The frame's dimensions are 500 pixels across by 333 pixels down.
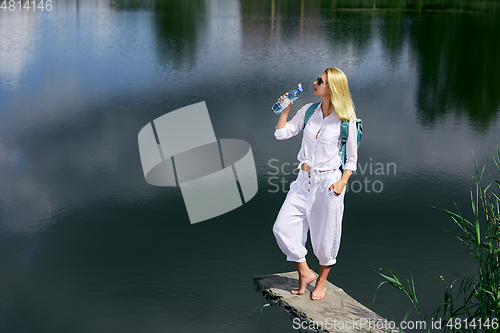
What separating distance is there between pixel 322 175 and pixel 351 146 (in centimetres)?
27

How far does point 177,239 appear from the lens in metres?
5.37

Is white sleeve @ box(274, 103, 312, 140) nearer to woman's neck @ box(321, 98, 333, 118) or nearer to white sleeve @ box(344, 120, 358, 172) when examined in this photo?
woman's neck @ box(321, 98, 333, 118)

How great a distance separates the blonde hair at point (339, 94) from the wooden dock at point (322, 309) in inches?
51.5

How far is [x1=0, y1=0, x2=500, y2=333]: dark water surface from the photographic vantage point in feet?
14.6

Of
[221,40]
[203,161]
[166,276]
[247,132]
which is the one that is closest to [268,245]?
[166,276]

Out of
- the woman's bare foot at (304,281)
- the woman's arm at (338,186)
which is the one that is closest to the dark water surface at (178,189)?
the woman's bare foot at (304,281)

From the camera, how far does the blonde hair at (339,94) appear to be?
3799mm

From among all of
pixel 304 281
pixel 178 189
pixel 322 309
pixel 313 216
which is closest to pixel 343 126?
pixel 313 216

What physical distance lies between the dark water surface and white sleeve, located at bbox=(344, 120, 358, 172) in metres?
1.19

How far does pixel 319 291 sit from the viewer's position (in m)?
4.12

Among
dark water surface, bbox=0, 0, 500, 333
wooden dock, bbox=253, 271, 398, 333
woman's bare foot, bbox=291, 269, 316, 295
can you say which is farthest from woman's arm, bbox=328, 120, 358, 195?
dark water surface, bbox=0, 0, 500, 333

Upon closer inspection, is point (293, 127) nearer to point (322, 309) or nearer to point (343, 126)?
point (343, 126)

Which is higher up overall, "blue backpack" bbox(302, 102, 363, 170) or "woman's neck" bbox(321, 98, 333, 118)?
"woman's neck" bbox(321, 98, 333, 118)

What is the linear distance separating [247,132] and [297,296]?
4421mm
